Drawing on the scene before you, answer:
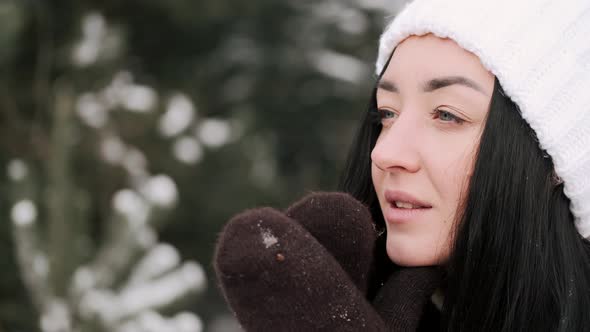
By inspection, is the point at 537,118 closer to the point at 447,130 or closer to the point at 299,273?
the point at 447,130

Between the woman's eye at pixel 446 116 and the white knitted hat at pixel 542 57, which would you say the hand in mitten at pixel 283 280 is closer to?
the woman's eye at pixel 446 116

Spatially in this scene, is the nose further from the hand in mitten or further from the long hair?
the hand in mitten

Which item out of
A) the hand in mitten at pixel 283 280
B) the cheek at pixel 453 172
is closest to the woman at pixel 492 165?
the cheek at pixel 453 172

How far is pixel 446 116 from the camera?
117 centimetres

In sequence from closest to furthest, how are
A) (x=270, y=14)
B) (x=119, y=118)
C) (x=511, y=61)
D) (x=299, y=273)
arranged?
1. (x=299, y=273)
2. (x=511, y=61)
3. (x=119, y=118)
4. (x=270, y=14)

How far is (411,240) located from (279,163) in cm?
307

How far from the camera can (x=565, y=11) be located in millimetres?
1192

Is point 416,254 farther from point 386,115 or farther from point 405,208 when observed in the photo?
point 386,115

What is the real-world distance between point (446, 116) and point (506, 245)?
249 millimetres

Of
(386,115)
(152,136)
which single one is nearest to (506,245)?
(386,115)

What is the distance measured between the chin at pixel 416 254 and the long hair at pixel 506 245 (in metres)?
0.03

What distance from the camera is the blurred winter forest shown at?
2062 mm

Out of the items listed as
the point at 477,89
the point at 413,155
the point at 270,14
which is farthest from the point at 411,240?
the point at 270,14

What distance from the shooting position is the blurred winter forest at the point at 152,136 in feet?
6.77
